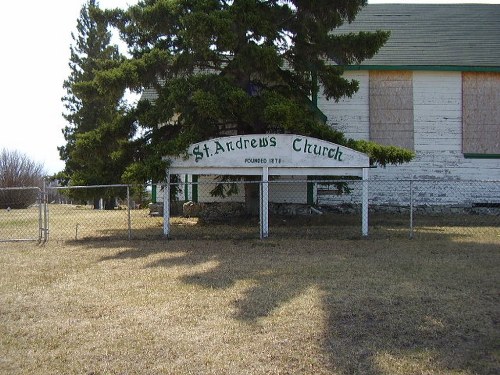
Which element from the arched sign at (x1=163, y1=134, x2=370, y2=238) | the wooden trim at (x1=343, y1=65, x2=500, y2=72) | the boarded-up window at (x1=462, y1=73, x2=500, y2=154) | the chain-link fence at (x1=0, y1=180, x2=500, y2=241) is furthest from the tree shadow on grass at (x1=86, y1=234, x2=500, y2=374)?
the wooden trim at (x1=343, y1=65, x2=500, y2=72)

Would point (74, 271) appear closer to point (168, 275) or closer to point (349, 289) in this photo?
point (168, 275)

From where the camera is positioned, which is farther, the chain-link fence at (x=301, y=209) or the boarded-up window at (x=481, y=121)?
the boarded-up window at (x=481, y=121)

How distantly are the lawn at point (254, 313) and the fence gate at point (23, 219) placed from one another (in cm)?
321

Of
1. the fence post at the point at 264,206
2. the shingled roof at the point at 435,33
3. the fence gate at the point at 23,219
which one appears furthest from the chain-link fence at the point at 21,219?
the shingled roof at the point at 435,33

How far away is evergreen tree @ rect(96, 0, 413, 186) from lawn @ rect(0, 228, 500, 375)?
152 inches

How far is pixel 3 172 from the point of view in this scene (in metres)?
41.0

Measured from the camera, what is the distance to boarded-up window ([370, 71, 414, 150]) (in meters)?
19.2

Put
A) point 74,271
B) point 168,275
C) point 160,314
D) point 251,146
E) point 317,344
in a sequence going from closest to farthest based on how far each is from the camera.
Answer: point 317,344 < point 160,314 < point 168,275 < point 74,271 < point 251,146

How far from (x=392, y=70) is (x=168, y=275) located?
13.6 m

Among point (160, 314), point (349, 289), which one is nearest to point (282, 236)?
point (349, 289)

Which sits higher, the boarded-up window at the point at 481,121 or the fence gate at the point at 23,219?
the boarded-up window at the point at 481,121

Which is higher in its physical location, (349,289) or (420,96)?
(420,96)

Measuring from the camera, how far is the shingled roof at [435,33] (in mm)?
19548

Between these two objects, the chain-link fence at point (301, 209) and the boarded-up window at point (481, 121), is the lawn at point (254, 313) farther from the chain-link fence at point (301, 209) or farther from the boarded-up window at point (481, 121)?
the boarded-up window at point (481, 121)
